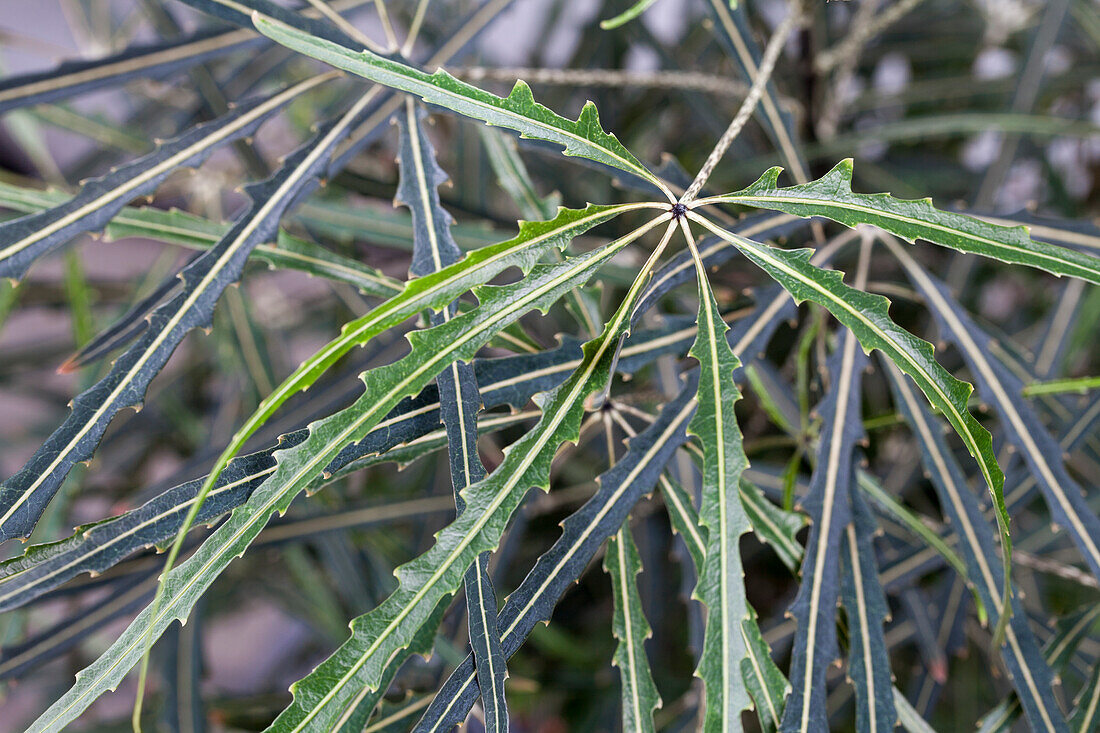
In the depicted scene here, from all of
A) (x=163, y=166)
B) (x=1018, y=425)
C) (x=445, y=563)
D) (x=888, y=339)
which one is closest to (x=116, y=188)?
(x=163, y=166)

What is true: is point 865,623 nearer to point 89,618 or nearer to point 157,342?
point 157,342

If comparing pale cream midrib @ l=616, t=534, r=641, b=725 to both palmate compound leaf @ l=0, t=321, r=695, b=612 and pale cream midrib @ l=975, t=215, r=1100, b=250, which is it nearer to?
palmate compound leaf @ l=0, t=321, r=695, b=612

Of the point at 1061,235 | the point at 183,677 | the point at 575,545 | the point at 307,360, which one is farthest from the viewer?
the point at 183,677

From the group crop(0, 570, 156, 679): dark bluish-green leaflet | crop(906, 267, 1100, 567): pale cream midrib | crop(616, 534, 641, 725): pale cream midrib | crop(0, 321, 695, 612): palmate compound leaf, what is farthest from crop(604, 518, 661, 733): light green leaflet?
crop(0, 570, 156, 679): dark bluish-green leaflet

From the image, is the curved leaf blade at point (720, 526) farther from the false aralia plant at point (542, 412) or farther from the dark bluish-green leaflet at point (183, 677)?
the dark bluish-green leaflet at point (183, 677)

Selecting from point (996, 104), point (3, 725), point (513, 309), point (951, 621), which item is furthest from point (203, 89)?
point (3, 725)

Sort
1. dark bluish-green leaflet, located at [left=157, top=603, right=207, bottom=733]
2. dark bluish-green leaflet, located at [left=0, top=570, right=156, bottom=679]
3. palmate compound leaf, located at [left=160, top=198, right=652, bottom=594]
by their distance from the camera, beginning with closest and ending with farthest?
palmate compound leaf, located at [left=160, top=198, right=652, bottom=594] < dark bluish-green leaflet, located at [left=0, top=570, right=156, bottom=679] < dark bluish-green leaflet, located at [left=157, top=603, right=207, bottom=733]

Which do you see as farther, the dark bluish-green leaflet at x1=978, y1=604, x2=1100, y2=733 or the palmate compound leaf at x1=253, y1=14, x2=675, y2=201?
the dark bluish-green leaflet at x1=978, y1=604, x2=1100, y2=733
